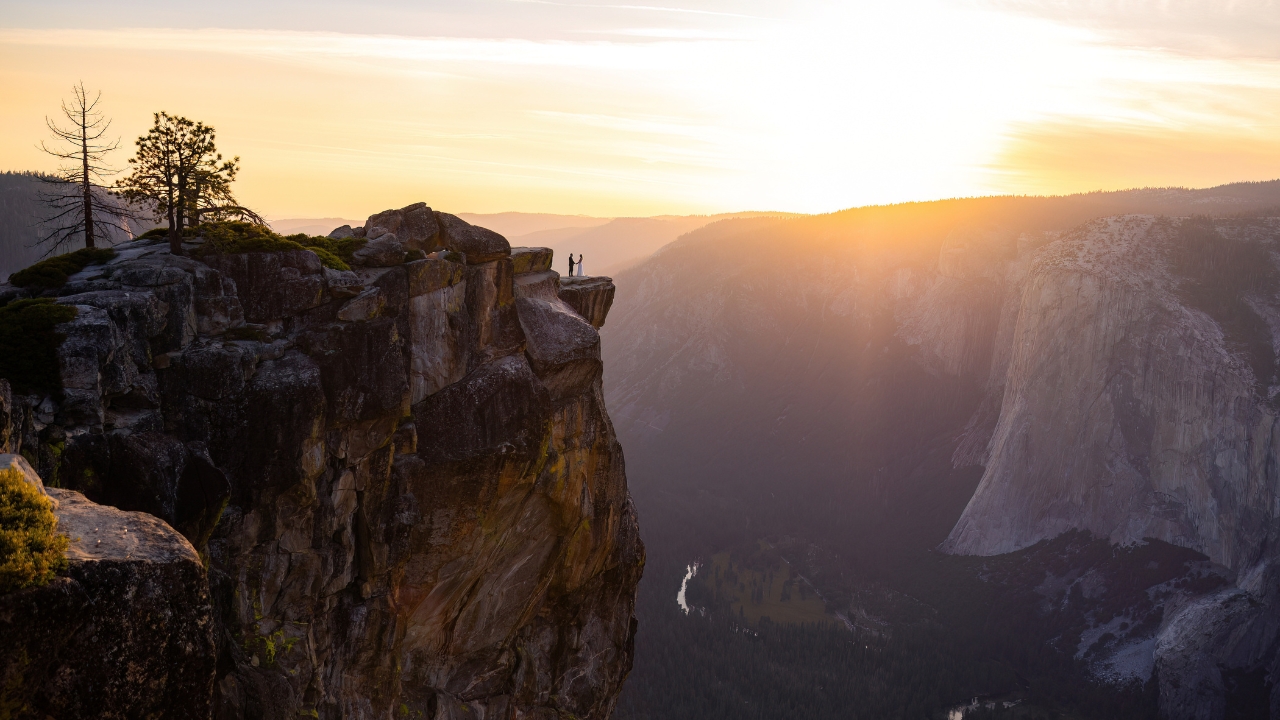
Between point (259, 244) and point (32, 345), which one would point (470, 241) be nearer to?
point (259, 244)

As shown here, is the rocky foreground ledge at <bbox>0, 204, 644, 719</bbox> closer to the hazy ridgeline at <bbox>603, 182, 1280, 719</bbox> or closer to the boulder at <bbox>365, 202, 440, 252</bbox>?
the boulder at <bbox>365, 202, 440, 252</bbox>

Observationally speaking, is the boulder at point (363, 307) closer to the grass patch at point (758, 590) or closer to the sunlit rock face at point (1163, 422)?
the grass patch at point (758, 590)

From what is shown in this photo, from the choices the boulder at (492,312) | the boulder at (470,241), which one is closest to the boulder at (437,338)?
the boulder at (492,312)

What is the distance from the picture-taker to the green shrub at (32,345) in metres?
21.3

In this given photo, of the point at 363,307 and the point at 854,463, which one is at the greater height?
the point at 363,307

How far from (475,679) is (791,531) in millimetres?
111508

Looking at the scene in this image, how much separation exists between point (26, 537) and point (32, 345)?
10.3 m

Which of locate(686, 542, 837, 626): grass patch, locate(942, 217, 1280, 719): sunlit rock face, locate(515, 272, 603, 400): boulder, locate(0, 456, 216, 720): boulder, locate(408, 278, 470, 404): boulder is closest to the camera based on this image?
locate(0, 456, 216, 720): boulder

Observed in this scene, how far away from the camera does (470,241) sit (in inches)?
1350

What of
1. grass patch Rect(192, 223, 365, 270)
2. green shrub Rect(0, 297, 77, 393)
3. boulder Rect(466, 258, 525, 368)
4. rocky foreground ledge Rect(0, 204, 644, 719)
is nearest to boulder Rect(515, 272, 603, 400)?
rocky foreground ledge Rect(0, 204, 644, 719)

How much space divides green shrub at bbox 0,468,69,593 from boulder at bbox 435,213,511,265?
20.5 m

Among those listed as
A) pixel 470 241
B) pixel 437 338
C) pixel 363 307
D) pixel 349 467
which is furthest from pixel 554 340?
pixel 349 467

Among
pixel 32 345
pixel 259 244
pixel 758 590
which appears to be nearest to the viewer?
pixel 32 345

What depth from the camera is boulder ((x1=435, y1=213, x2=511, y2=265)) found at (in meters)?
34.3
